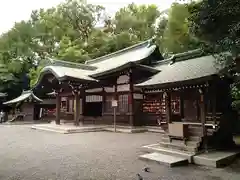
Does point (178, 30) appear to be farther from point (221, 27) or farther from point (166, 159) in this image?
point (166, 159)

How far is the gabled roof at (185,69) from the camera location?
7414 mm

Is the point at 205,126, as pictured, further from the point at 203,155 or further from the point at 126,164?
the point at 126,164

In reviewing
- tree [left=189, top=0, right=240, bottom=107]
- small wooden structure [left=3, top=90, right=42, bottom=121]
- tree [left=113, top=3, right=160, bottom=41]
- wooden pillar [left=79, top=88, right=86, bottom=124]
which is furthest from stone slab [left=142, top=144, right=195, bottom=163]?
tree [left=113, top=3, right=160, bottom=41]

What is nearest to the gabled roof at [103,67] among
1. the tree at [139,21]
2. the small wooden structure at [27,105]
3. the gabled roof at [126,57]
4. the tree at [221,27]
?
the gabled roof at [126,57]

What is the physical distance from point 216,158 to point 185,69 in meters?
4.03

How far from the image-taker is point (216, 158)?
20.5 ft

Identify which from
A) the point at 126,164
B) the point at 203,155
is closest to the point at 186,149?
the point at 203,155

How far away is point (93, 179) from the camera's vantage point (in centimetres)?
501

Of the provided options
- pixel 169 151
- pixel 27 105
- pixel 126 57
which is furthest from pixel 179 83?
pixel 27 105

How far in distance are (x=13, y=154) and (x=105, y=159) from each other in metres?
3.34

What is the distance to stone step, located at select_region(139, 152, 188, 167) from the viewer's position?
20.3ft

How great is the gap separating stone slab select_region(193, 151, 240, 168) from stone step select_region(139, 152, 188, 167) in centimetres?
38

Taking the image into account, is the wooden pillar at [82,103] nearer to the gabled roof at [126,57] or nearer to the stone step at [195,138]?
the gabled roof at [126,57]

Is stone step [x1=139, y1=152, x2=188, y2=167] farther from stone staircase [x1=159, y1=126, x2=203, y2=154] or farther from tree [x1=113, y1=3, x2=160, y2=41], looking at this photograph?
tree [x1=113, y1=3, x2=160, y2=41]
